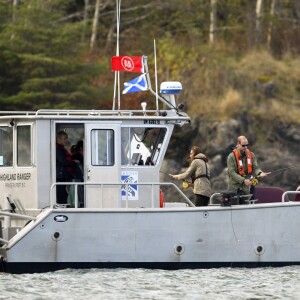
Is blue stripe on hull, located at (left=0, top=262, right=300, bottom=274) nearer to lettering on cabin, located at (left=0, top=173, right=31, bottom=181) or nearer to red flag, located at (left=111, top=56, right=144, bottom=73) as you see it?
lettering on cabin, located at (left=0, top=173, right=31, bottom=181)

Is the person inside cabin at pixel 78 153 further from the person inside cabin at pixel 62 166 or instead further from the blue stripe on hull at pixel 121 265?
the blue stripe on hull at pixel 121 265

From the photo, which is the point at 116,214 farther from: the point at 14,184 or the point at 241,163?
the point at 241,163

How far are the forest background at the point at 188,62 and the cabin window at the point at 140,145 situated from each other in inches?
608

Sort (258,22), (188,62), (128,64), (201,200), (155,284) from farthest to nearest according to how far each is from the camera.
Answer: (258,22)
(188,62)
(128,64)
(201,200)
(155,284)

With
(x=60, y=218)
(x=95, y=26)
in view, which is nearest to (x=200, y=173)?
(x=60, y=218)

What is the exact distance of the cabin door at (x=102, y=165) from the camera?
2044cm

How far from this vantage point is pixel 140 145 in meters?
20.9

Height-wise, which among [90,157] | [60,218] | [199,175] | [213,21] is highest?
[213,21]

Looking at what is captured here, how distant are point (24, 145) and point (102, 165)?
1.18m

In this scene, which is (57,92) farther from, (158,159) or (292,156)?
(158,159)

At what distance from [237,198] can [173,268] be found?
1.36m

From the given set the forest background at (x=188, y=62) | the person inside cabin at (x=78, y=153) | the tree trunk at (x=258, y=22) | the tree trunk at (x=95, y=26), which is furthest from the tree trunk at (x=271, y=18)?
the person inside cabin at (x=78, y=153)

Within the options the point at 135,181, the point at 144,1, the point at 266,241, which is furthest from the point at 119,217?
the point at 144,1

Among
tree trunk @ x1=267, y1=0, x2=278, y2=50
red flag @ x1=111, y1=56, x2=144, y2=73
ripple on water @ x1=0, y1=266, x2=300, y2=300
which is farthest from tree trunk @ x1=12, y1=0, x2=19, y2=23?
ripple on water @ x1=0, y1=266, x2=300, y2=300
